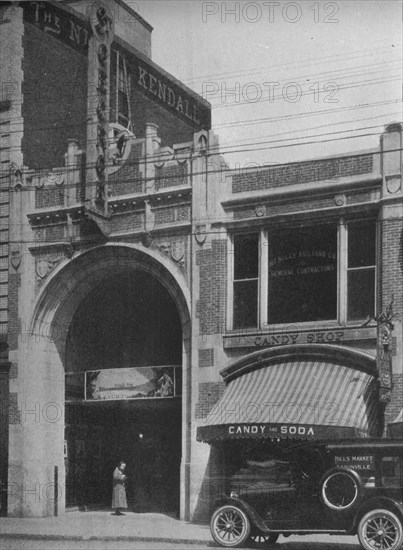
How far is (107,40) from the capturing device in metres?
24.8

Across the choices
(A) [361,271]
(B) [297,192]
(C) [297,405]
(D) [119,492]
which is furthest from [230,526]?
(D) [119,492]

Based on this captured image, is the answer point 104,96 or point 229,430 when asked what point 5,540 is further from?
point 104,96

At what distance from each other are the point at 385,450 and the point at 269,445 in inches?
218

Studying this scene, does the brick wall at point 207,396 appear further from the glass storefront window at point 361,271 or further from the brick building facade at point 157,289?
the glass storefront window at point 361,271

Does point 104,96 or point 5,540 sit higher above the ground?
point 104,96

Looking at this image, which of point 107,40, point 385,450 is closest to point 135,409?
point 107,40

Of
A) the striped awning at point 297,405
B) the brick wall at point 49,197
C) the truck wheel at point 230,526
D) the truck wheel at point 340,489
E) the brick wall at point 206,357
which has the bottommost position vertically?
the truck wheel at point 230,526

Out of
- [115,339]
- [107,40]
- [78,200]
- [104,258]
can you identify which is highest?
[107,40]

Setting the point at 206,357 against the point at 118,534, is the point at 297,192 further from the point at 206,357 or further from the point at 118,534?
the point at 118,534

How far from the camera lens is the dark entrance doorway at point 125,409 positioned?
85.0ft

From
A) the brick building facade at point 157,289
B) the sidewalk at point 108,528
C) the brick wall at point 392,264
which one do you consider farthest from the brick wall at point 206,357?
the brick wall at point 392,264

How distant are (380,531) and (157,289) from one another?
12.4 metres

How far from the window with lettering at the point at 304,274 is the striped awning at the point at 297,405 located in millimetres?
1251

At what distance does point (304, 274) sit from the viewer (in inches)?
842
